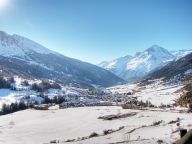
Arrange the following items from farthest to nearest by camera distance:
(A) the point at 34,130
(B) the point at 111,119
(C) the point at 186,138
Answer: (B) the point at 111,119, (A) the point at 34,130, (C) the point at 186,138

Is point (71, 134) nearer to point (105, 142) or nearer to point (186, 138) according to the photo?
point (105, 142)

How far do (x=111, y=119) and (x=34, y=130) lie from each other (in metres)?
19.4

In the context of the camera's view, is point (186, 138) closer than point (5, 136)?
Yes

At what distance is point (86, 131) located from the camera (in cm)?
6912

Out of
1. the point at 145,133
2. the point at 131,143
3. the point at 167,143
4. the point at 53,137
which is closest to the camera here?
the point at 167,143

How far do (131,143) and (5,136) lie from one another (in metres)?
39.2

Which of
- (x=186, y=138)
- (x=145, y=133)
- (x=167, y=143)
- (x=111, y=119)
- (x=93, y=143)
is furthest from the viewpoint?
(x=111, y=119)

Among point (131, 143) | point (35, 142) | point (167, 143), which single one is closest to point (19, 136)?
point (35, 142)

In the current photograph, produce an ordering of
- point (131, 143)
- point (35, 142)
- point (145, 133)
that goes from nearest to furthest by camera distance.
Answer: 1. point (131, 143)
2. point (145, 133)
3. point (35, 142)

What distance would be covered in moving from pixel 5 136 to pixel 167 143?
1751 inches

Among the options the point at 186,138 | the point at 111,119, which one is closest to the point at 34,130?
the point at 111,119

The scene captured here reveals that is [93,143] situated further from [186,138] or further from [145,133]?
[186,138]

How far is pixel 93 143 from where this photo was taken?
4634 cm

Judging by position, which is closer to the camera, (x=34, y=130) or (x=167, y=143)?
(x=167, y=143)
